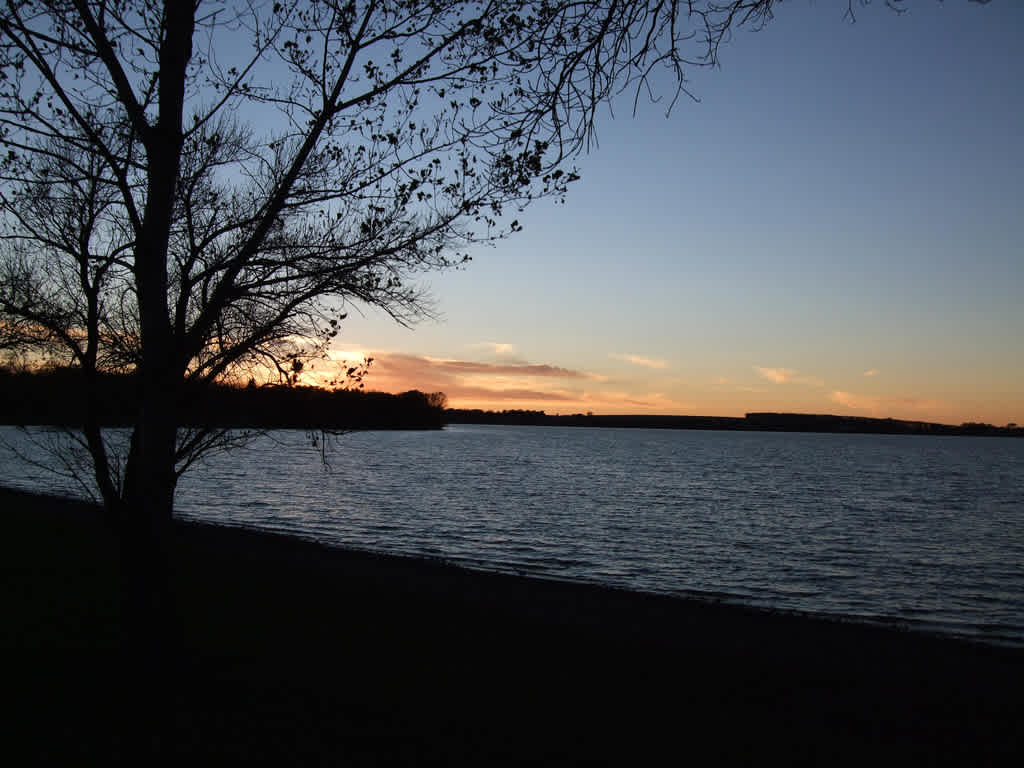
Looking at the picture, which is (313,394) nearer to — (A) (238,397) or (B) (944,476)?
(A) (238,397)

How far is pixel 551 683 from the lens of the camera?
28.2 ft

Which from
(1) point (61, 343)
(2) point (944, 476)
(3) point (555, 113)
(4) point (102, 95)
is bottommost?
(2) point (944, 476)

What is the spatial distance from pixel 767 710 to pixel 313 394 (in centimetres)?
738

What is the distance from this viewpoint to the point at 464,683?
27.3ft

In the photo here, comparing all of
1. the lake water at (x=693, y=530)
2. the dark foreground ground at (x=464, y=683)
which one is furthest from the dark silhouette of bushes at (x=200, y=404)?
the dark foreground ground at (x=464, y=683)

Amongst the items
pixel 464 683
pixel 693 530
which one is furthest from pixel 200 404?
pixel 693 530

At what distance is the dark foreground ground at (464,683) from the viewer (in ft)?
21.4

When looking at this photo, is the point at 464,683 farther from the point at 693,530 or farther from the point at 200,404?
the point at 693,530

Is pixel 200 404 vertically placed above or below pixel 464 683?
above

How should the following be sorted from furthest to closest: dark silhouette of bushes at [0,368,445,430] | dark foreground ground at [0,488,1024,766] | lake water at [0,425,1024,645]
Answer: lake water at [0,425,1024,645] → dark silhouette of bushes at [0,368,445,430] → dark foreground ground at [0,488,1024,766]

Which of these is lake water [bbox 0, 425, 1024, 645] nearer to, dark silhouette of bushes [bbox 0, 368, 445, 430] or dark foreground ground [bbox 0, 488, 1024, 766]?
dark silhouette of bushes [bbox 0, 368, 445, 430]

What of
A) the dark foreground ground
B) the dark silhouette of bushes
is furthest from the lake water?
the dark foreground ground

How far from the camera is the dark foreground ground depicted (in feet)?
21.4

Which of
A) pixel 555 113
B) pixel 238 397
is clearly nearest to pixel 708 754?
pixel 555 113
